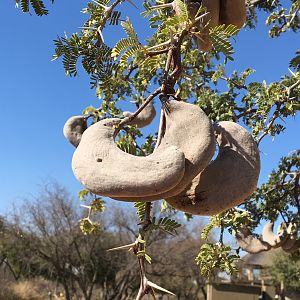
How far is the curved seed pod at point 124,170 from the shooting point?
80 centimetres

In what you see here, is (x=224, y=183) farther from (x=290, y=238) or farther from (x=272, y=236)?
(x=290, y=238)

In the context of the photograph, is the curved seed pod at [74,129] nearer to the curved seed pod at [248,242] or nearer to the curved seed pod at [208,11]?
the curved seed pod at [208,11]

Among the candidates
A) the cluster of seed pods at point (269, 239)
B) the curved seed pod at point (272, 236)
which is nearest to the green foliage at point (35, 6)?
the cluster of seed pods at point (269, 239)

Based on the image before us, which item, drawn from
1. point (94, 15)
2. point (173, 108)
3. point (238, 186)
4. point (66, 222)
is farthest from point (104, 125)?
point (66, 222)

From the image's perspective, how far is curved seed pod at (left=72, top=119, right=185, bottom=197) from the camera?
2.63 ft

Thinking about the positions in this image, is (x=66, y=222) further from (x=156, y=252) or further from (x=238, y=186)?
(x=238, y=186)

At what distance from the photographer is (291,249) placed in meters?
4.25

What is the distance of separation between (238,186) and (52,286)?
23.4m

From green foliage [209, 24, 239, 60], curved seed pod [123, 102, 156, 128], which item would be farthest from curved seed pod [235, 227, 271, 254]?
green foliage [209, 24, 239, 60]

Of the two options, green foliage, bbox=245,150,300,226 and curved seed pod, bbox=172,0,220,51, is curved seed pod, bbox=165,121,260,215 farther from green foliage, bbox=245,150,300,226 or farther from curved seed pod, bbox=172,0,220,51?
green foliage, bbox=245,150,300,226

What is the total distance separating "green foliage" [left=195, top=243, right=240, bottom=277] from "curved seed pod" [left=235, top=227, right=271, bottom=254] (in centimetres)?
105

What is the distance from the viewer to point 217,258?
222cm

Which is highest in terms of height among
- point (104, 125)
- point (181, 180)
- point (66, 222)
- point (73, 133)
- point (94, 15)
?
point (66, 222)

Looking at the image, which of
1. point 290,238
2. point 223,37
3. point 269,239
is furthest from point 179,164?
point 290,238
